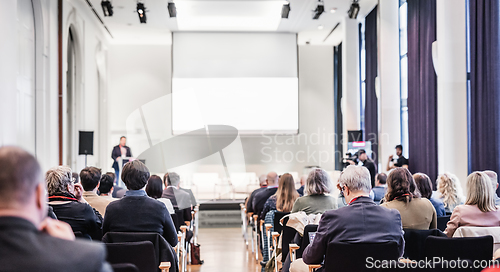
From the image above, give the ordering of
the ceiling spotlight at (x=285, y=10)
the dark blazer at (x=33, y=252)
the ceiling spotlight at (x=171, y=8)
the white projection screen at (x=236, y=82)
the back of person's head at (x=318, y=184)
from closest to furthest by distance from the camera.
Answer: the dark blazer at (x=33, y=252) < the back of person's head at (x=318, y=184) < the ceiling spotlight at (x=171, y=8) < the ceiling spotlight at (x=285, y=10) < the white projection screen at (x=236, y=82)

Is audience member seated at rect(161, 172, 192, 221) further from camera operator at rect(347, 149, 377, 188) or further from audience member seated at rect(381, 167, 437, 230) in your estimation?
camera operator at rect(347, 149, 377, 188)

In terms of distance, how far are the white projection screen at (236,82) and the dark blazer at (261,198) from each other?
680 centimetres

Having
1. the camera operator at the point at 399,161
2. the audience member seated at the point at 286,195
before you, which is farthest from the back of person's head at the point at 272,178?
the camera operator at the point at 399,161

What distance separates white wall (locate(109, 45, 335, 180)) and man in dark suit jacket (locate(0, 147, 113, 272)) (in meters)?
12.6

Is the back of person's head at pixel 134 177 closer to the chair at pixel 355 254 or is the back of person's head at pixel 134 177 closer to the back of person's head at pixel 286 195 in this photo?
the chair at pixel 355 254

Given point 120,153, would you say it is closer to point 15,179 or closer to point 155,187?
point 155,187

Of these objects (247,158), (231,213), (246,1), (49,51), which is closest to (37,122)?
(49,51)

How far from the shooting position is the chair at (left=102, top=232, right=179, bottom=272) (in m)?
2.71

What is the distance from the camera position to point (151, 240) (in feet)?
9.04

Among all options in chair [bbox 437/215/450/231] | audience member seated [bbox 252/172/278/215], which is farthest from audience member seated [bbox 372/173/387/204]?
chair [bbox 437/215/450/231]

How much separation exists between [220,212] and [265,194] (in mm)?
4854

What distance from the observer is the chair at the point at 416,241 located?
2920mm

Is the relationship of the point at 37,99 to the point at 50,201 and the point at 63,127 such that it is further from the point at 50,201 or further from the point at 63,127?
the point at 50,201

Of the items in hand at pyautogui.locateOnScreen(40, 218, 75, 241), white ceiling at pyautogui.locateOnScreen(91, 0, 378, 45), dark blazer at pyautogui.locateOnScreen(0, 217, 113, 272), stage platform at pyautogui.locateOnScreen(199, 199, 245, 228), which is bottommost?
stage platform at pyautogui.locateOnScreen(199, 199, 245, 228)
